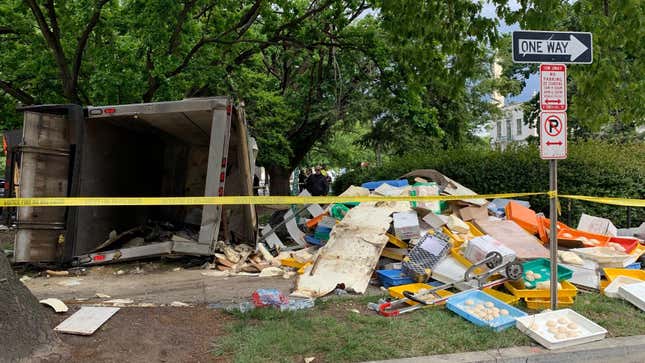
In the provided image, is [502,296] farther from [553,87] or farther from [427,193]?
[427,193]

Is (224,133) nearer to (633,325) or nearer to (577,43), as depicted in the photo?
(577,43)

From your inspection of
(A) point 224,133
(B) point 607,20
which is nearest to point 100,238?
(A) point 224,133

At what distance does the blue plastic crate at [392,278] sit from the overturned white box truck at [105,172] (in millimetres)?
2591

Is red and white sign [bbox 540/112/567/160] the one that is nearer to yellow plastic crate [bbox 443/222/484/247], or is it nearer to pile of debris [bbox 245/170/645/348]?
pile of debris [bbox 245/170/645/348]

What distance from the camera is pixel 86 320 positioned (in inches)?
172

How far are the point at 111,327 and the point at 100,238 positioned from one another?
13.9 feet

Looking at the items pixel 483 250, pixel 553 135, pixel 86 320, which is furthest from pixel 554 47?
pixel 86 320

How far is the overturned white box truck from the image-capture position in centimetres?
697

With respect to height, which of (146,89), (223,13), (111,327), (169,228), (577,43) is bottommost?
(111,327)

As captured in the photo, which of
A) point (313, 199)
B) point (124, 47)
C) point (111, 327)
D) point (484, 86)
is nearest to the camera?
point (111, 327)

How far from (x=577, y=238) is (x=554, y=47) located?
356 cm

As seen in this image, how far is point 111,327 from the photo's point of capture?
14.2ft

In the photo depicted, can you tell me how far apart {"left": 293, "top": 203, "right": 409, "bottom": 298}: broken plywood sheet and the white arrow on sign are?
126 inches

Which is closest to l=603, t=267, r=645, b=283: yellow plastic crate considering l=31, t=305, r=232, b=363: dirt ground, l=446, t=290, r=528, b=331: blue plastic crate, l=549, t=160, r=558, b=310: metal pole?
l=549, t=160, r=558, b=310: metal pole
